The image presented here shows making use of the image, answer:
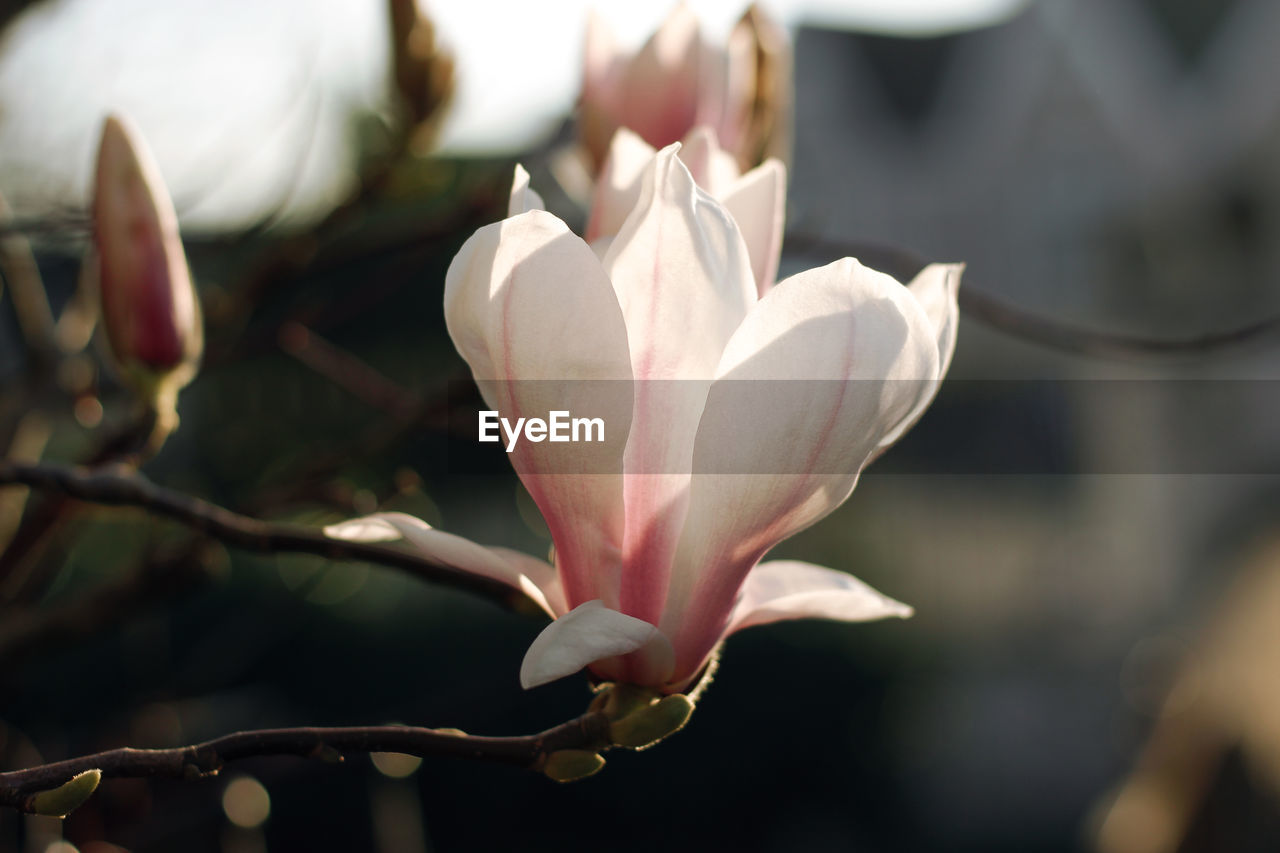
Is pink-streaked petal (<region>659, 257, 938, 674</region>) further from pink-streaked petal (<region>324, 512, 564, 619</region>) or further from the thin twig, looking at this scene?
the thin twig

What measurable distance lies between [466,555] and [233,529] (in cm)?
13

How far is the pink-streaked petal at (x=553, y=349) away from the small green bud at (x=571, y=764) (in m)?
0.07

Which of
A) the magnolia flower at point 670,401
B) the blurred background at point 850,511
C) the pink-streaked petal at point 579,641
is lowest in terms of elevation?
the blurred background at point 850,511

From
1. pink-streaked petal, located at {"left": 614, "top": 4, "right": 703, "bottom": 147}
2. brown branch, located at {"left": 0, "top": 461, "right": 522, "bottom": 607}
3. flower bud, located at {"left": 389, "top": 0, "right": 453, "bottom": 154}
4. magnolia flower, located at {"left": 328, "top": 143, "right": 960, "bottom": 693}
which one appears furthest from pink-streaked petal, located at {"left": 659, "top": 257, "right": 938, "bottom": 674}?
flower bud, located at {"left": 389, "top": 0, "right": 453, "bottom": 154}

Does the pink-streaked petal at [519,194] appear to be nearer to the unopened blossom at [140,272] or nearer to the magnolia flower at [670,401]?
the magnolia flower at [670,401]

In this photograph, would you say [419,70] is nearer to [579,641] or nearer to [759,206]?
[759,206]

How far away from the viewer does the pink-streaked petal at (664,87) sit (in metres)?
0.67

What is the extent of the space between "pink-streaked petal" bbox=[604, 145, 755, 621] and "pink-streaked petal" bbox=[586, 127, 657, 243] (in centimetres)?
9

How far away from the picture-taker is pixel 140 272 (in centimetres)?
60

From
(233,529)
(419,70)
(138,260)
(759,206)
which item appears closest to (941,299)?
(759,206)

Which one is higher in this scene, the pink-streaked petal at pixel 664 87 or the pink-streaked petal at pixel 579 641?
the pink-streaked petal at pixel 664 87

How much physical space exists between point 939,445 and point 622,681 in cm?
746

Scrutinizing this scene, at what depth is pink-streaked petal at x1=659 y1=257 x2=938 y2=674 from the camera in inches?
Result: 13.8

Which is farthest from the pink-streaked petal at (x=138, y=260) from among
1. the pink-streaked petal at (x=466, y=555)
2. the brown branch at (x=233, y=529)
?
the pink-streaked petal at (x=466, y=555)
